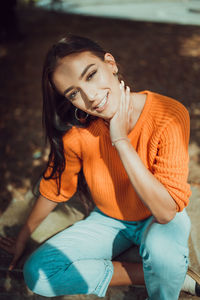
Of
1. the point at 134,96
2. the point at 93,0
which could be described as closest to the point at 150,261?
the point at 134,96

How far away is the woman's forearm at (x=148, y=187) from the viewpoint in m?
1.68

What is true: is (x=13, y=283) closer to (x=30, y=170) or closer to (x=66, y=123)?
(x=66, y=123)

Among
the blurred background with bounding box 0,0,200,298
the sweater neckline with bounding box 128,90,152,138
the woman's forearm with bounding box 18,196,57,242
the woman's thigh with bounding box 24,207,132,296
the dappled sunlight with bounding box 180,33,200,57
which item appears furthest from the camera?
the dappled sunlight with bounding box 180,33,200,57

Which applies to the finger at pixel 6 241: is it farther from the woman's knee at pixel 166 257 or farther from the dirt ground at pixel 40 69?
the woman's knee at pixel 166 257

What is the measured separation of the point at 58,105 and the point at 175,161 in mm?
904

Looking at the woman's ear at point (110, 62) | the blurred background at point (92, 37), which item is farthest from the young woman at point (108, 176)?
the blurred background at point (92, 37)

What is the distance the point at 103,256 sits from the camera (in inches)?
86.7

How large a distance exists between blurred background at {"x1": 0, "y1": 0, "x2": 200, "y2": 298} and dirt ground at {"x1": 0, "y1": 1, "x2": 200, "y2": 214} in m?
0.01

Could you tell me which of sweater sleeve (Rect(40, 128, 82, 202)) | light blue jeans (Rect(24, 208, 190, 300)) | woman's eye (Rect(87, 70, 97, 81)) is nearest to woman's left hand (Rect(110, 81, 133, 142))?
woman's eye (Rect(87, 70, 97, 81))

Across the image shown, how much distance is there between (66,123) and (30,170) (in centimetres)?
202

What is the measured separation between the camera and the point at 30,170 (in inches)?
153

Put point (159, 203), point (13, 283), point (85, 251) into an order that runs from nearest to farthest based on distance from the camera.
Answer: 1. point (159, 203)
2. point (85, 251)
3. point (13, 283)

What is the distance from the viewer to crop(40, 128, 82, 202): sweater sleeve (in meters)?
2.14

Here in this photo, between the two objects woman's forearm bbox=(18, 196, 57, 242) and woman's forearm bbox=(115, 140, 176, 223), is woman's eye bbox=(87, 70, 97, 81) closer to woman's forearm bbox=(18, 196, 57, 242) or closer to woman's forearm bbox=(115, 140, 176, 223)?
woman's forearm bbox=(115, 140, 176, 223)
